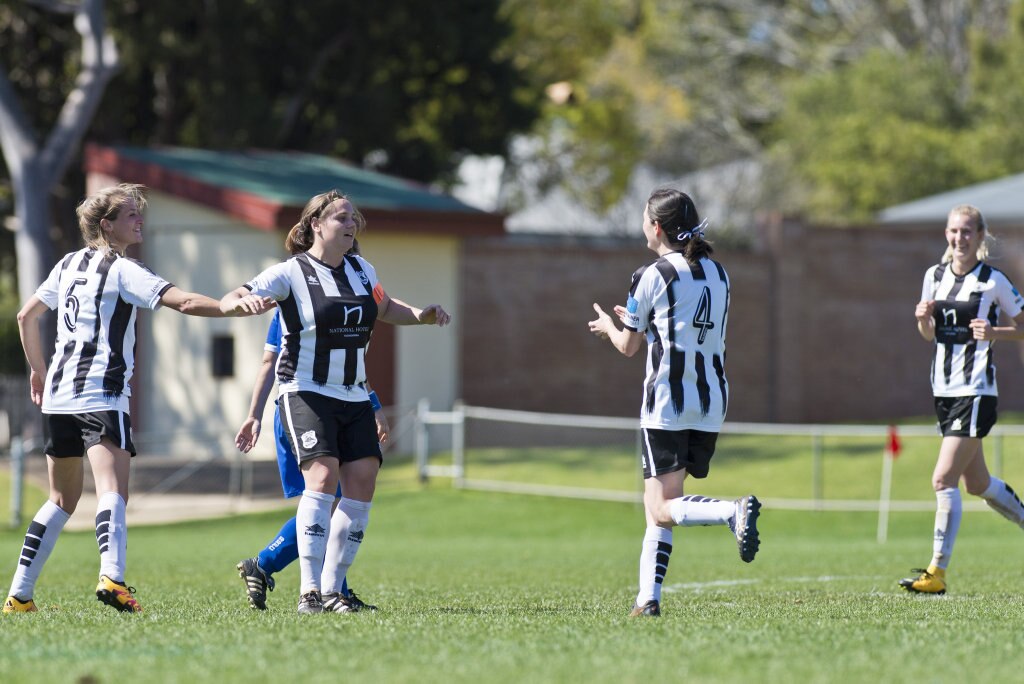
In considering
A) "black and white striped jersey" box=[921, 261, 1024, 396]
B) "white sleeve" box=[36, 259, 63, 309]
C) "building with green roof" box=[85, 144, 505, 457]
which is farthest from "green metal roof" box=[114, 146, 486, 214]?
"white sleeve" box=[36, 259, 63, 309]

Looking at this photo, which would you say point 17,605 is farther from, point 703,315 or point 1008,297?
point 1008,297

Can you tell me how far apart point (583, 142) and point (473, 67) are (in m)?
14.2

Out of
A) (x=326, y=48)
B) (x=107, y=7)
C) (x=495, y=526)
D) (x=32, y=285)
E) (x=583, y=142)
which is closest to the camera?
(x=495, y=526)

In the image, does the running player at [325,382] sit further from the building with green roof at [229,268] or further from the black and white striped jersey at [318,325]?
the building with green roof at [229,268]

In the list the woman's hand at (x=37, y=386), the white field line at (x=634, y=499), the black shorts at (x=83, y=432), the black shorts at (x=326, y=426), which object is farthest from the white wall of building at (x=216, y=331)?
the black shorts at (x=326, y=426)

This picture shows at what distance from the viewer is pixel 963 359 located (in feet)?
31.1

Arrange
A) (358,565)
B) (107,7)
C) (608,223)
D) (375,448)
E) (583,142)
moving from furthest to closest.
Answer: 1. (608,223)
2. (583,142)
3. (107,7)
4. (358,565)
5. (375,448)

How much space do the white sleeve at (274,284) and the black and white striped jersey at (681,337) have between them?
5.58ft

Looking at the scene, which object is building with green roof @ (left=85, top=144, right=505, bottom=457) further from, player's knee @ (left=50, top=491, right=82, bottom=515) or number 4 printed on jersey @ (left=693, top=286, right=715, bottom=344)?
number 4 printed on jersey @ (left=693, top=286, right=715, bottom=344)

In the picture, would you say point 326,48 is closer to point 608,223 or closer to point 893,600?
point 608,223

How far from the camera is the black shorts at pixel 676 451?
764cm

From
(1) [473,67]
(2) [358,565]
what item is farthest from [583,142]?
(2) [358,565]

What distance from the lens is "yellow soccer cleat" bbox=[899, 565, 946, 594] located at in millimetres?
9398

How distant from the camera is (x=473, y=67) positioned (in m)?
32.7
